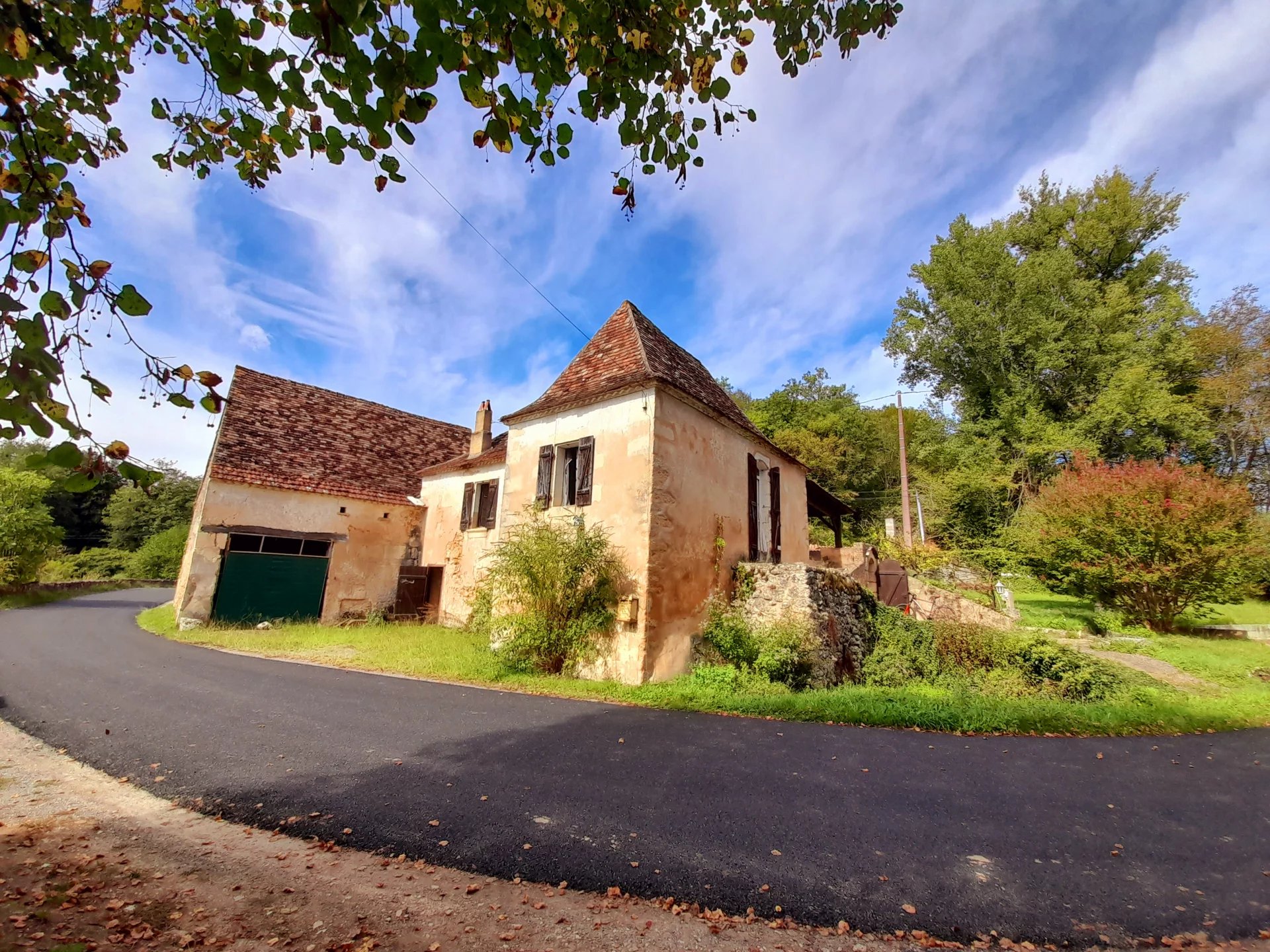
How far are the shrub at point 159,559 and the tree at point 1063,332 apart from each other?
4422 centimetres

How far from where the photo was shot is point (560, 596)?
27.9 feet

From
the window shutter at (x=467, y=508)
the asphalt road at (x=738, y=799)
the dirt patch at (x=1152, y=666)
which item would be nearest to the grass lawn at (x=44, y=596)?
the window shutter at (x=467, y=508)

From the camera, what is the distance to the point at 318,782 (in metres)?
3.87

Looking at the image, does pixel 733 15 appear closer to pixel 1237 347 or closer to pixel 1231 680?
pixel 1231 680

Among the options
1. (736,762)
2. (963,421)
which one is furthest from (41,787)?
(963,421)

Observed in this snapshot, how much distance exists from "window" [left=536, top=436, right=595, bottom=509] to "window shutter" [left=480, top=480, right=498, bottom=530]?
408 centimetres

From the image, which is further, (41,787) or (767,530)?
(767,530)

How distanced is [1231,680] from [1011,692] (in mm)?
3786

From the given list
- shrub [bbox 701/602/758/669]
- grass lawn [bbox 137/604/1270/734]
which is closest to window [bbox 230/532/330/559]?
grass lawn [bbox 137/604/1270/734]

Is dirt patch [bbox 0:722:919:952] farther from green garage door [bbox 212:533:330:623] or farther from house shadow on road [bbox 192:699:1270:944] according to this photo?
green garage door [bbox 212:533:330:623]

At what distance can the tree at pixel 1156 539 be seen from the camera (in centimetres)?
1211

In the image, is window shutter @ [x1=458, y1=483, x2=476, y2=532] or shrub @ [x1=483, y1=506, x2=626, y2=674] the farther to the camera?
window shutter @ [x1=458, y1=483, x2=476, y2=532]

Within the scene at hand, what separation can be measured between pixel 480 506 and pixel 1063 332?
27250 mm

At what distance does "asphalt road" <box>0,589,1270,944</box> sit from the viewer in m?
2.68
